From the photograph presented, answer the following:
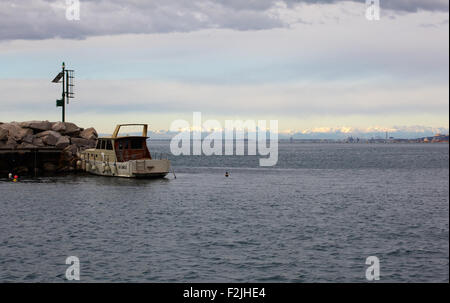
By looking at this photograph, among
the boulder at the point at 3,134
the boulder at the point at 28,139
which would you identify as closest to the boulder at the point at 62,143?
the boulder at the point at 28,139

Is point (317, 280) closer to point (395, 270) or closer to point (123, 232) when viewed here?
point (395, 270)

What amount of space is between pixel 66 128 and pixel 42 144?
21.7ft

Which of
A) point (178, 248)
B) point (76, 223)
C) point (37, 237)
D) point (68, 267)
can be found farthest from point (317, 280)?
point (76, 223)

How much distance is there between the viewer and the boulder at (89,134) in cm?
8643

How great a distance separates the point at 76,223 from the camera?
3400 cm

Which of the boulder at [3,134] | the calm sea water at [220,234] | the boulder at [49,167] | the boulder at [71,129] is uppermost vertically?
the boulder at [71,129]

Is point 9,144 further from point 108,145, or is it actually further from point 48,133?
point 108,145

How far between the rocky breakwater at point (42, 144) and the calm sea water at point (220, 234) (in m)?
17.4

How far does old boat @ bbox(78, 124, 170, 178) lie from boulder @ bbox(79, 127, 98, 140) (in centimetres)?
1791

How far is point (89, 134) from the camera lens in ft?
285

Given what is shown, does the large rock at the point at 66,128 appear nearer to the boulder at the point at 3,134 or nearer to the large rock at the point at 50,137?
the large rock at the point at 50,137

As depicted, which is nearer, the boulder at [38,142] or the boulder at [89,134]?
the boulder at [38,142]

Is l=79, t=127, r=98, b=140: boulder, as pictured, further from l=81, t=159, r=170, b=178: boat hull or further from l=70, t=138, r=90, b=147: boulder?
l=81, t=159, r=170, b=178: boat hull
